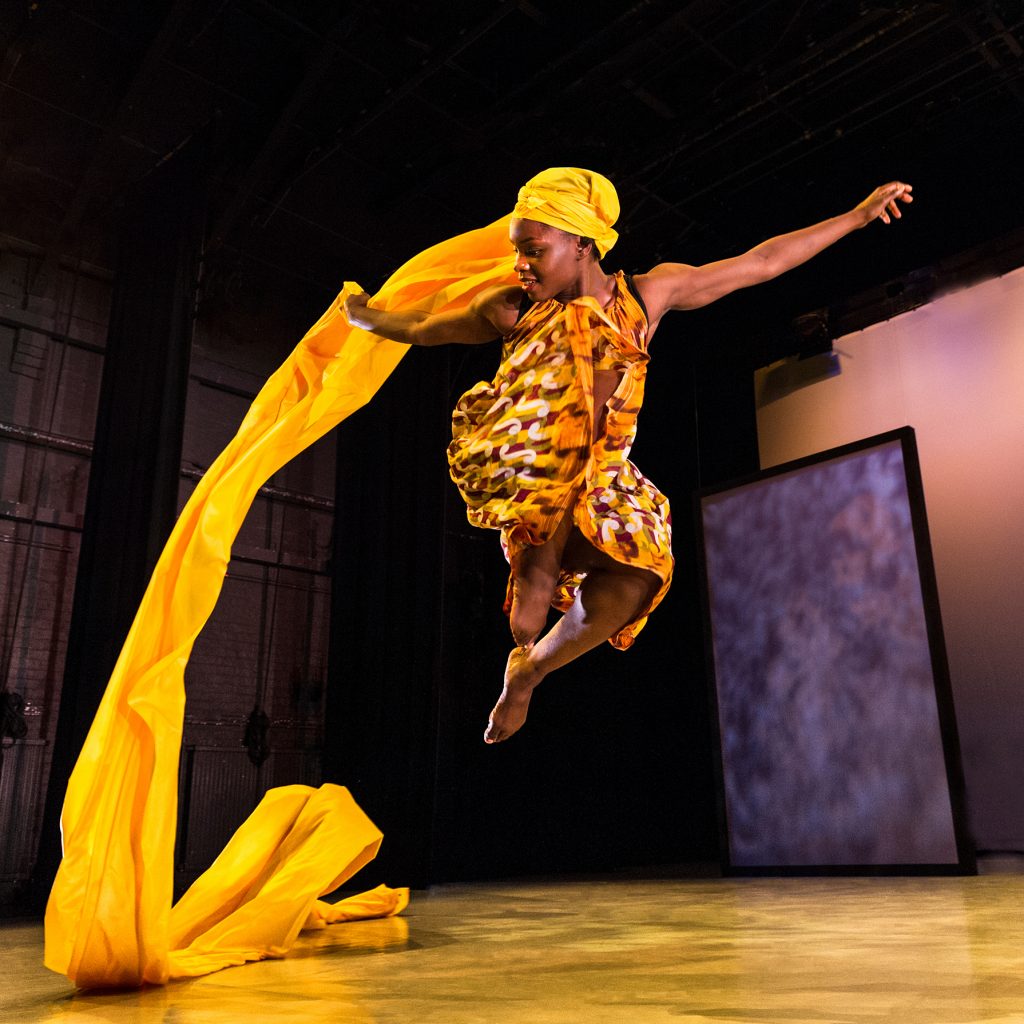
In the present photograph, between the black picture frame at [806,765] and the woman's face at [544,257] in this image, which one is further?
the black picture frame at [806,765]

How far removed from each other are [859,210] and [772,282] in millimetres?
4162

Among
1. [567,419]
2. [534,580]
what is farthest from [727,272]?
[534,580]

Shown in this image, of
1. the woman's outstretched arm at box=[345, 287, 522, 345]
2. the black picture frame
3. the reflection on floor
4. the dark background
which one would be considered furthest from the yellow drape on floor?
the black picture frame

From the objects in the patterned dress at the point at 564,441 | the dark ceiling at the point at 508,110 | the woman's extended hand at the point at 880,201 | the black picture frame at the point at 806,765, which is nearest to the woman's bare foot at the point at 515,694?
the patterned dress at the point at 564,441

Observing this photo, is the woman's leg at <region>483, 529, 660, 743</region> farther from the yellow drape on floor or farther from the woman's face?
the yellow drape on floor

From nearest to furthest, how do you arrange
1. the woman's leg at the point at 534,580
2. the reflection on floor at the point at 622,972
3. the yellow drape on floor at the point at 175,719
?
1. the reflection on floor at the point at 622,972
2. the woman's leg at the point at 534,580
3. the yellow drape on floor at the point at 175,719

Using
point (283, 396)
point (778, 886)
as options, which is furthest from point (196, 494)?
point (778, 886)

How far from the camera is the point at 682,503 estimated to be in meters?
7.07

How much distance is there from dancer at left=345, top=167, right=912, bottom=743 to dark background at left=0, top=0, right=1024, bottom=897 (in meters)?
3.21

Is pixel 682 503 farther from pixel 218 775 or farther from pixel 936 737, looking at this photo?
pixel 218 775

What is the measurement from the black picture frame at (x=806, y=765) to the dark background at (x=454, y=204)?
0.81 metres

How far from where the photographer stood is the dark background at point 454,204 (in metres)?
4.94

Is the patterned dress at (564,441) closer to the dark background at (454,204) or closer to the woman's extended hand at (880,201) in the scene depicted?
the woman's extended hand at (880,201)

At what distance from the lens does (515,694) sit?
6.53 feet
